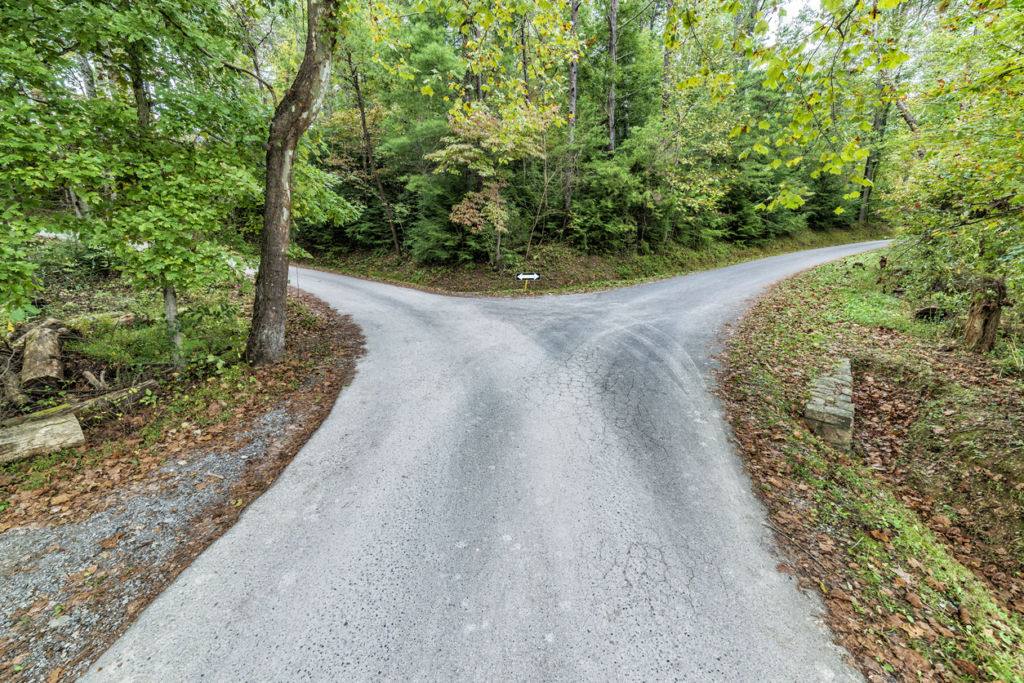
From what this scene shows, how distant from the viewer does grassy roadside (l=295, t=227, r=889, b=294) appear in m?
14.0

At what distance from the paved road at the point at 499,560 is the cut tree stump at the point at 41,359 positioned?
4034mm

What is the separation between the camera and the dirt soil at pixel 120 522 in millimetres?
2586

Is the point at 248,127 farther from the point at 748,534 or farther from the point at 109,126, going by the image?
the point at 748,534

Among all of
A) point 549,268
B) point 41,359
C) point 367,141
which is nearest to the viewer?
point 41,359

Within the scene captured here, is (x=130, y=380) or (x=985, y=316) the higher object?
(x=985, y=316)

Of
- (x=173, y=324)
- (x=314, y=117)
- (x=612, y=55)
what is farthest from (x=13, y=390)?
(x=612, y=55)

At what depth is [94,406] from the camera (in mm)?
4934

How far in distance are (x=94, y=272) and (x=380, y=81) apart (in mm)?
12401

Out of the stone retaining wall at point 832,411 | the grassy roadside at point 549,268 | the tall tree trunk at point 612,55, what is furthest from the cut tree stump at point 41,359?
the tall tree trunk at point 612,55

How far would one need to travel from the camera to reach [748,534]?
3408 millimetres

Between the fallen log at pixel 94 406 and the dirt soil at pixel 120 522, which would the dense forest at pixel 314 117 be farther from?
the dirt soil at pixel 120 522

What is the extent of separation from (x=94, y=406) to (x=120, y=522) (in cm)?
251

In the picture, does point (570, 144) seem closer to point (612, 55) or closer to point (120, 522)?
point (612, 55)

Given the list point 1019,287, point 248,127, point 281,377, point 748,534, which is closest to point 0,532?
point 281,377
